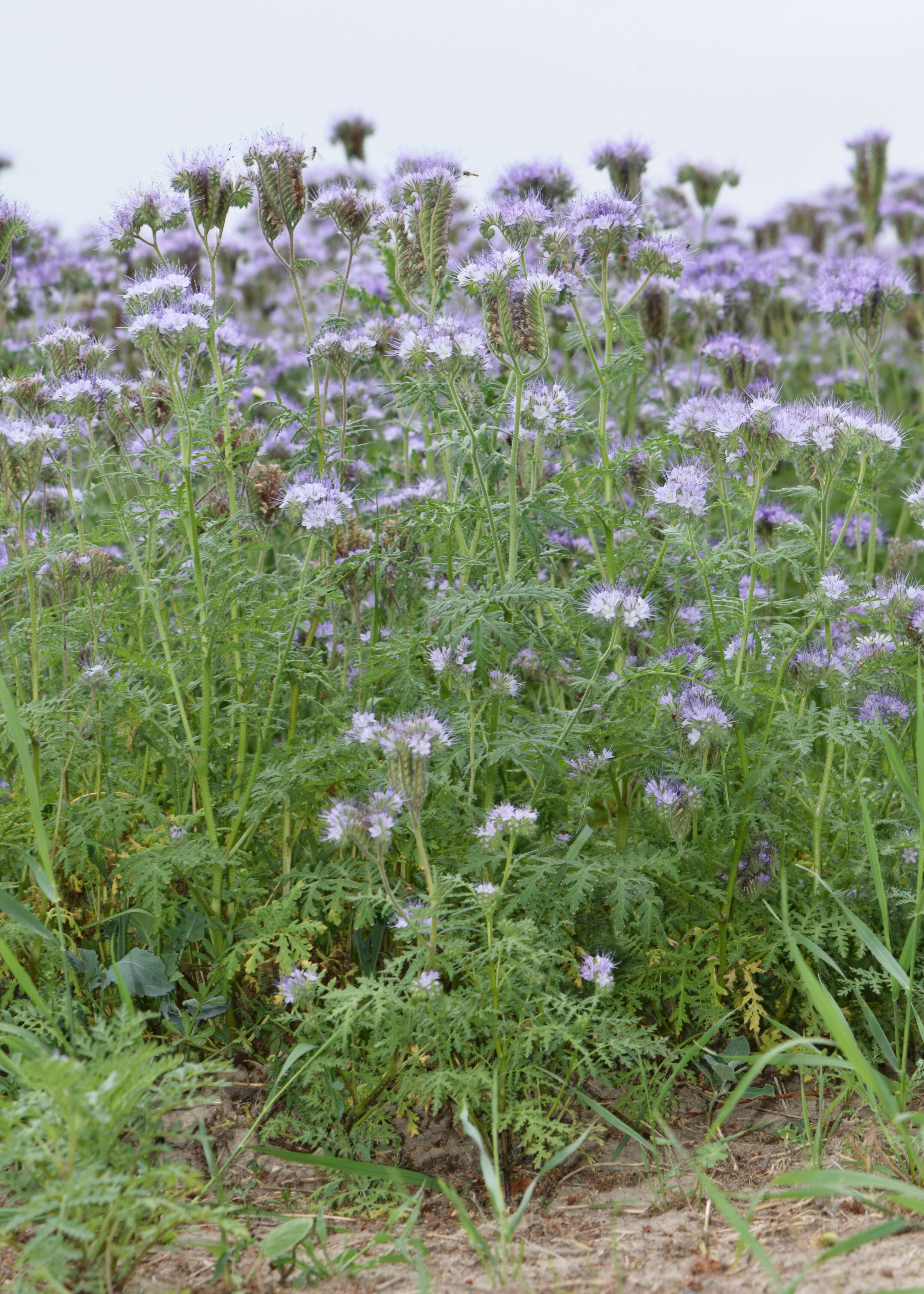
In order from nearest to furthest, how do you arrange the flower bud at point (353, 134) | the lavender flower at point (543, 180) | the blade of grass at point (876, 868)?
1. the blade of grass at point (876, 868)
2. the lavender flower at point (543, 180)
3. the flower bud at point (353, 134)

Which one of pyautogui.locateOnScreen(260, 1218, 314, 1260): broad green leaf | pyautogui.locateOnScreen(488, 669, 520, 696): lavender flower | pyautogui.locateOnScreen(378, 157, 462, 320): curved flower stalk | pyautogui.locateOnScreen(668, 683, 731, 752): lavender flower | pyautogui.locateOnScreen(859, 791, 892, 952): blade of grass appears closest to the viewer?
pyautogui.locateOnScreen(260, 1218, 314, 1260): broad green leaf

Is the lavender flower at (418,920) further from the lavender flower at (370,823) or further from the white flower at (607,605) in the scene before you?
the white flower at (607,605)

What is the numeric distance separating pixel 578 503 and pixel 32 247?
4781 mm

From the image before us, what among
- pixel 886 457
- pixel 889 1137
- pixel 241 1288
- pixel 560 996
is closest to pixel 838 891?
pixel 889 1137

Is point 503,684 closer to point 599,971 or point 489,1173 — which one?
point 599,971

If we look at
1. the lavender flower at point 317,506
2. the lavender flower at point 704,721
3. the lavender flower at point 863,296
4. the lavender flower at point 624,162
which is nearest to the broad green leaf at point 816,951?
the lavender flower at point 704,721

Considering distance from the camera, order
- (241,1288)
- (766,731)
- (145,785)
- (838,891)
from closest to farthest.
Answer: (241,1288), (766,731), (838,891), (145,785)

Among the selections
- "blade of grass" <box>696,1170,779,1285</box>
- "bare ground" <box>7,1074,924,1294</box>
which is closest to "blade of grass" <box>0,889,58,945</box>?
"bare ground" <box>7,1074,924,1294</box>

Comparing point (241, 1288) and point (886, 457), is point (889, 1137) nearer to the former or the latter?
point (241, 1288)

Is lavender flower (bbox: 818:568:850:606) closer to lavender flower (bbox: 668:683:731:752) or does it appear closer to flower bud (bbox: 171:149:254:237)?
lavender flower (bbox: 668:683:731:752)

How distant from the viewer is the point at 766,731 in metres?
2.82

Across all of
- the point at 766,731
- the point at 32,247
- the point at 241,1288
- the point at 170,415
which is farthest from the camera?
the point at 32,247

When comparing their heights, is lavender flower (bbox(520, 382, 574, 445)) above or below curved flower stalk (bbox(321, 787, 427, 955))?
above

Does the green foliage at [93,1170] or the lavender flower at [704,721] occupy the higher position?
the lavender flower at [704,721]
